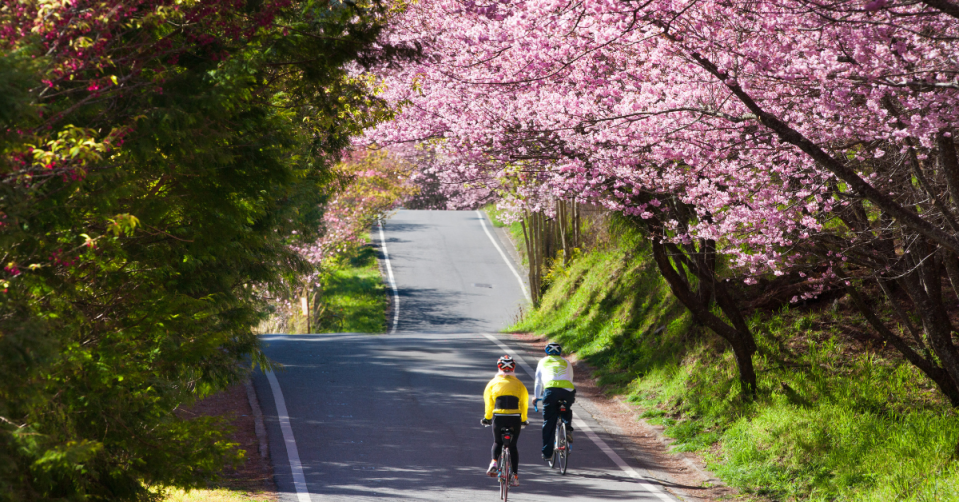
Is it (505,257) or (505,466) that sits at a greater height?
(505,257)

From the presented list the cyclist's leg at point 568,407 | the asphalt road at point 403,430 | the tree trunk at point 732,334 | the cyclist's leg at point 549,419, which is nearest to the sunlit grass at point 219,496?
the asphalt road at point 403,430

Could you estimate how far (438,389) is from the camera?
1488 centimetres

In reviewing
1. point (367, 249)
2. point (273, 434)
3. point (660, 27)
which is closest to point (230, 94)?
point (660, 27)

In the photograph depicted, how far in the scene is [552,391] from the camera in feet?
34.1

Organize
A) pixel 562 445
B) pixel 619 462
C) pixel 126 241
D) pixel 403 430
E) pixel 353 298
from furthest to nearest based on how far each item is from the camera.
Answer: pixel 353 298, pixel 403 430, pixel 619 462, pixel 562 445, pixel 126 241

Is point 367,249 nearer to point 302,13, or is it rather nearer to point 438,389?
point 438,389

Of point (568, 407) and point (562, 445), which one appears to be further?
point (568, 407)

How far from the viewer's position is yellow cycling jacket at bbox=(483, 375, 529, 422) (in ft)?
30.2

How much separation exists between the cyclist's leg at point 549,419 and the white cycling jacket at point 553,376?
111 millimetres

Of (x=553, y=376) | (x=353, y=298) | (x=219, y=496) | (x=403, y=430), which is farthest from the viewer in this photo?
(x=353, y=298)

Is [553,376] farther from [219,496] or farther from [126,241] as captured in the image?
[126,241]

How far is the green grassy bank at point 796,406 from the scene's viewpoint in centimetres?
870

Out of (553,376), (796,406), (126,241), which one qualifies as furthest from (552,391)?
(126,241)

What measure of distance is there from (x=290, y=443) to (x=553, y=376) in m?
3.89
